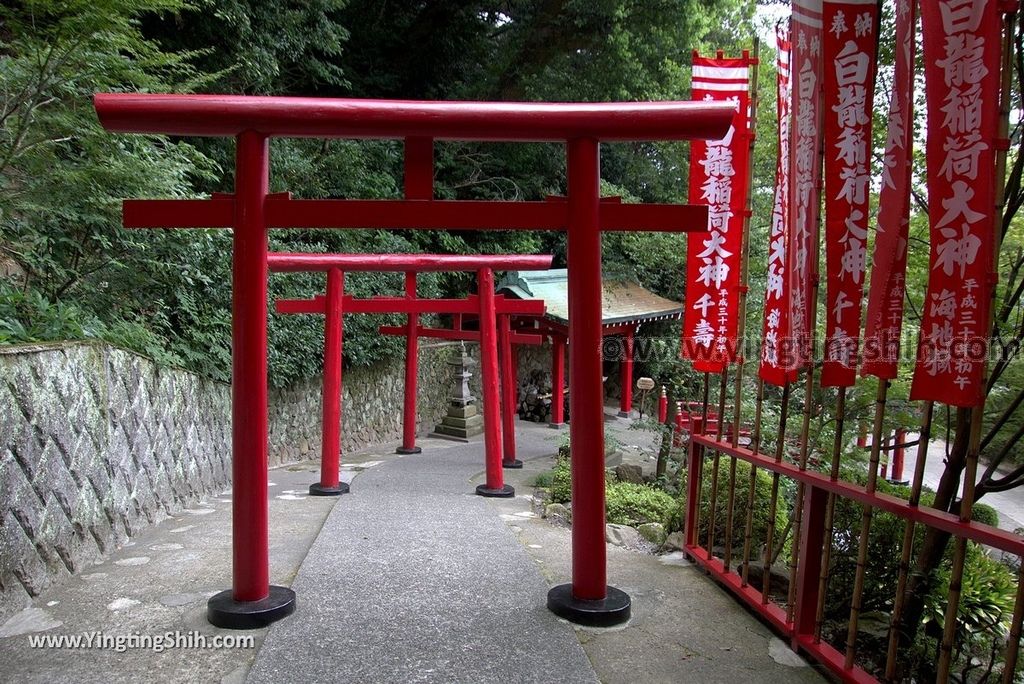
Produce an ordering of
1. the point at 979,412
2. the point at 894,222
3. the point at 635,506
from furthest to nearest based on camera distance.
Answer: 1. the point at 635,506
2. the point at 894,222
3. the point at 979,412

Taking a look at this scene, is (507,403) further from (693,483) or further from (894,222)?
(894,222)

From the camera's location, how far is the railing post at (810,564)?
3250 mm

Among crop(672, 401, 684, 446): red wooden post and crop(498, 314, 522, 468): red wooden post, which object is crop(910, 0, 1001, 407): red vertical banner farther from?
crop(498, 314, 522, 468): red wooden post

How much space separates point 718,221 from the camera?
480 cm

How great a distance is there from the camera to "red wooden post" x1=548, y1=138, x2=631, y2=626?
11.5 feet

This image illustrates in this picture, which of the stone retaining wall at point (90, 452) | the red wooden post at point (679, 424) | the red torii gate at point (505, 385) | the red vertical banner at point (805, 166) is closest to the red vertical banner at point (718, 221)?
the red vertical banner at point (805, 166)

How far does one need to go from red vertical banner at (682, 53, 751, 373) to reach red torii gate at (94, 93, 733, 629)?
1267 mm

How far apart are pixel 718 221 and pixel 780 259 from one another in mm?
864

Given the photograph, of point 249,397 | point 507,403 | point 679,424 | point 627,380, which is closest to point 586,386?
point 249,397

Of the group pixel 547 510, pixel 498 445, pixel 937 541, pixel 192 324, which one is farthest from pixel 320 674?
pixel 192 324

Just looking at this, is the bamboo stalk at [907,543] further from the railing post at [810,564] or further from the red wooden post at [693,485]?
the red wooden post at [693,485]

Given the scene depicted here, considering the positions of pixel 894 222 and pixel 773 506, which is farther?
pixel 773 506

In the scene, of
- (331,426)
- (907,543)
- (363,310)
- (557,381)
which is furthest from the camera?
(557,381)

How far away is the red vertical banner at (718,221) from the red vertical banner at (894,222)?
178 centimetres
